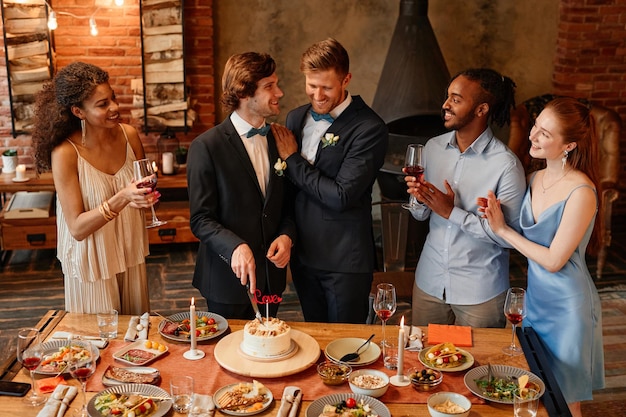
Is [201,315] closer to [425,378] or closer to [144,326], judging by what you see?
[144,326]

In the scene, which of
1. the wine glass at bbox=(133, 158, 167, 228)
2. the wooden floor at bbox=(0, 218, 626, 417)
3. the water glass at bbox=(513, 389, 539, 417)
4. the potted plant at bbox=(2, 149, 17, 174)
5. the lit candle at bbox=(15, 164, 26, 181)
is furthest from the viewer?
the potted plant at bbox=(2, 149, 17, 174)

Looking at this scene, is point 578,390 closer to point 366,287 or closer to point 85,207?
point 366,287

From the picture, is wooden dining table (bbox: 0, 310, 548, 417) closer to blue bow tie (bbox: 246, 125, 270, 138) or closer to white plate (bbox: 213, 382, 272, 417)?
white plate (bbox: 213, 382, 272, 417)

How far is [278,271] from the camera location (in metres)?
3.43

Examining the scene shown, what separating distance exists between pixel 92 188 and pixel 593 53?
5.02 metres

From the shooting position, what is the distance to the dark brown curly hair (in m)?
3.21

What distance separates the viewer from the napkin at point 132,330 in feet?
9.70

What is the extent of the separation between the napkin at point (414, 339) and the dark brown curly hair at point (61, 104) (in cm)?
166

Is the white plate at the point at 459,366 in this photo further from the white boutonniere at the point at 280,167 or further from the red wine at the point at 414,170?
the white boutonniere at the point at 280,167

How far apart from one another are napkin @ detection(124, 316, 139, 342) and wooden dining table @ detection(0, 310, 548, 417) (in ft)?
0.08

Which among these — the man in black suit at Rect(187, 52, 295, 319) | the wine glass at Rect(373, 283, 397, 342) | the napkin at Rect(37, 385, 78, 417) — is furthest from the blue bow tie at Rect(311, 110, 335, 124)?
the napkin at Rect(37, 385, 78, 417)

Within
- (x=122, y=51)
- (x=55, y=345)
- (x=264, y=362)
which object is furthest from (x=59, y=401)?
(x=122, y=51)

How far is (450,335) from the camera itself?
9.91 ft

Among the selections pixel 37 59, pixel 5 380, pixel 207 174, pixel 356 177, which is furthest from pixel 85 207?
pixel 37 59
